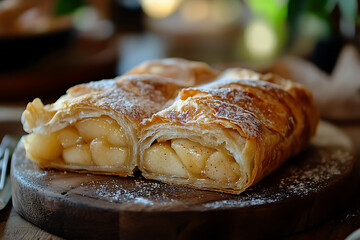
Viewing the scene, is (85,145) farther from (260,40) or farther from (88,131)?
(260,40)

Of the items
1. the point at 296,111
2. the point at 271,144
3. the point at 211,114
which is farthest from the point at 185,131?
the point at 296,111

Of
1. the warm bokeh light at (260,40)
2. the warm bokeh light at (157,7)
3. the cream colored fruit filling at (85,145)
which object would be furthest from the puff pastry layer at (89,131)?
the warm bokeh light at (157,7)

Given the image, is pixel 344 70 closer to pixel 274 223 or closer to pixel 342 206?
pixel 342 206

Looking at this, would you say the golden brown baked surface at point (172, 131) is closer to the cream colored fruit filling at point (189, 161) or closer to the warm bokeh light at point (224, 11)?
the cream colored fruit filling at point (189, 161)

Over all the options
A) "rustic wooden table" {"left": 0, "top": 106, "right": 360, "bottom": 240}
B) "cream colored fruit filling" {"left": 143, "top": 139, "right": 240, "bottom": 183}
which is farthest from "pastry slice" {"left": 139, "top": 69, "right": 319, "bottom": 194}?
"rustic wooden table" {"left": 0, "top": 106, "right": 360, "bottom": 240}

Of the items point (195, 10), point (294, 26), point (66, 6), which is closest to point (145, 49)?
point (66, 6)

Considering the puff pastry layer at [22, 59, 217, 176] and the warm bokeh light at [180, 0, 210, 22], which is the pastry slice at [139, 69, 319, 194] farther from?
the warm bokeh light at [180, 0, 210, 22]
